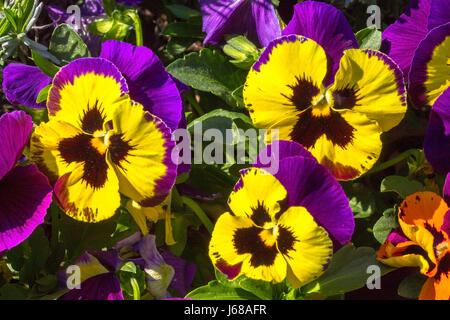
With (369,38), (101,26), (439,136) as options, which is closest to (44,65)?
(101,26)

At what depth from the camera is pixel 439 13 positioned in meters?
0.99

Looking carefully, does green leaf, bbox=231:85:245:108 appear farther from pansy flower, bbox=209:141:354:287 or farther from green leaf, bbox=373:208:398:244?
green leaf, bbox=373:208:398:244

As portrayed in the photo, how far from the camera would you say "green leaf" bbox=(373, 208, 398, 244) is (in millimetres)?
997

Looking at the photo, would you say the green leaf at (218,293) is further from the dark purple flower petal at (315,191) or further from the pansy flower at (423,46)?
the pansy flower at (423,46)

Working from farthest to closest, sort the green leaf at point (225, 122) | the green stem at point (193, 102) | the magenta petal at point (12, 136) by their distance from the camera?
the green stem at point (193, 102) < the green leaf at point (225, 122) < the magenta petal at point (12, 136)

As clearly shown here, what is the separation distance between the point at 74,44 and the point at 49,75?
75 mm

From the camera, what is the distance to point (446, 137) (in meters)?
0.97

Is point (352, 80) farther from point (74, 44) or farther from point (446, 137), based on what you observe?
point (74, 44)

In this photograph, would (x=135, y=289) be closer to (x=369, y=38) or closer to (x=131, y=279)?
(x=131, y=279)

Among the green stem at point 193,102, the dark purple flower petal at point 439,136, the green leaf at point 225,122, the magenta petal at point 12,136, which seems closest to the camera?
the magenta petal at point 12,136

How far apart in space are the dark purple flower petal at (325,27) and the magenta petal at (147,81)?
0.20 metres

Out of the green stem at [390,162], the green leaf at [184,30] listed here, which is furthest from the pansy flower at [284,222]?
the green leaf at [184,30]

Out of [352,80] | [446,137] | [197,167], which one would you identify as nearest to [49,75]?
[197,167]

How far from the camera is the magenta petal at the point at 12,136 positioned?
85cm
